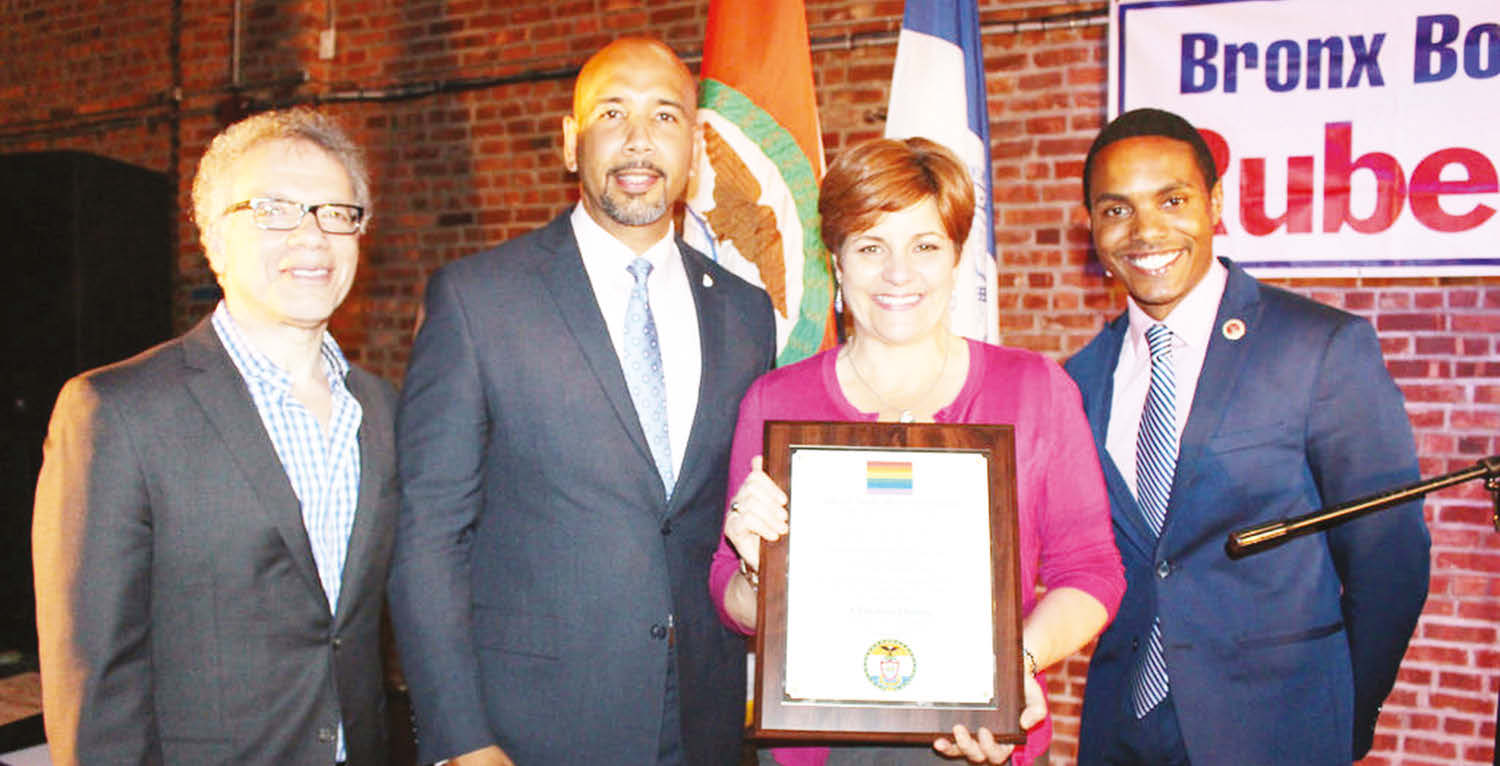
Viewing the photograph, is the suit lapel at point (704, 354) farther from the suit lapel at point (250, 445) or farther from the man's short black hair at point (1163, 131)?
the man's short black hair at point (1163, 131)

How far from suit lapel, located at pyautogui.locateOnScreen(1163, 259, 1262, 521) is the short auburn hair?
716 mm

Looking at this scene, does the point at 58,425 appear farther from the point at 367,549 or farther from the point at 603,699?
the point at 603,699

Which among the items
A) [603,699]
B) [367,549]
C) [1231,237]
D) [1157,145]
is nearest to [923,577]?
[603,699]

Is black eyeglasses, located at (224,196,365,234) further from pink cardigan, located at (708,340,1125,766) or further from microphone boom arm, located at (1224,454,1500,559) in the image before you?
microphone boom arm, located at (1224,454,1500,559)

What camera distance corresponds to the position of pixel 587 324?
2.02 m

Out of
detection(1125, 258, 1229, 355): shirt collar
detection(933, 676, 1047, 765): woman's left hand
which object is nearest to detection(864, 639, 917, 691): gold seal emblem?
detection(933, 676, 1047, 765): woman's left hand

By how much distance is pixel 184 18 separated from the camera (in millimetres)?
5238

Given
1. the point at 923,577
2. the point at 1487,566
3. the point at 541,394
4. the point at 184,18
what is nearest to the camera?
the point at 923,577

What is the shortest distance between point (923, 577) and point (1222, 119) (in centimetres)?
290

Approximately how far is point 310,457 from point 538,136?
3218 mm

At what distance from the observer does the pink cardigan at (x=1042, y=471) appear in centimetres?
174

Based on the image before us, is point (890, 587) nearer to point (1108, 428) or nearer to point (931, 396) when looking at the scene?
point (931, 396)

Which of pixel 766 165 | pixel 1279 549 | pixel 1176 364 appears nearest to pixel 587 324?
pixel 1176 364

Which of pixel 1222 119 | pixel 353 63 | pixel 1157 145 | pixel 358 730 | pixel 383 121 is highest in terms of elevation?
pixel 353 63
